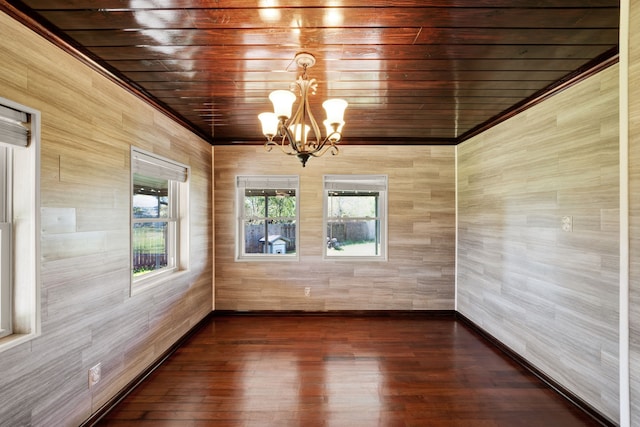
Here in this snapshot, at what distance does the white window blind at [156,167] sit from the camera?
2.38m

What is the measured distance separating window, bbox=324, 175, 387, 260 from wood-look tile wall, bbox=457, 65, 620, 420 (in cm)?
123

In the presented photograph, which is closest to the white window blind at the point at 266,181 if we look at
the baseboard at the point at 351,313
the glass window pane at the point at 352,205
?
the glass window pane at the point at 352,205

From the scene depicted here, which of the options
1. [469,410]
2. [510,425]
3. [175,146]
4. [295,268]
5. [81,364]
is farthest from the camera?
[295,268]

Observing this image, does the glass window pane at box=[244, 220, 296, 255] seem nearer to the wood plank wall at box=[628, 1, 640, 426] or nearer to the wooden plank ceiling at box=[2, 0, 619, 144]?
the wooden plank ceiling at box=[2, 0, 619, 144]

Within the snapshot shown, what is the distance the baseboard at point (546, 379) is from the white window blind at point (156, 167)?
148 inches

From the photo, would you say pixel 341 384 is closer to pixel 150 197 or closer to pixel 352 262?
pixel 352 262

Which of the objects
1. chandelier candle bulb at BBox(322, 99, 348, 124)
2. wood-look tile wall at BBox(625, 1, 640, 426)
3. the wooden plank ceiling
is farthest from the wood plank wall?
chandelier candle bulb at BBox(322, 99, 348, 124)

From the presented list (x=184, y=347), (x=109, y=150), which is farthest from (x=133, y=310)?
(x=109, y=150)

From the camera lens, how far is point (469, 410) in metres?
2.06

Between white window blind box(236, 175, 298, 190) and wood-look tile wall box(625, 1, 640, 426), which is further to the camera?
white window blind box(236, 175, 298, 190)

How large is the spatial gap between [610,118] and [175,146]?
3562 mm

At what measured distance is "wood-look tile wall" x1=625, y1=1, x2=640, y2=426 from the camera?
47.4 inches

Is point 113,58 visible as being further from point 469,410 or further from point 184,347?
point 469,410

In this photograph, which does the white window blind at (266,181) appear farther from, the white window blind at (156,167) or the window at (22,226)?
the window at (22,226)
